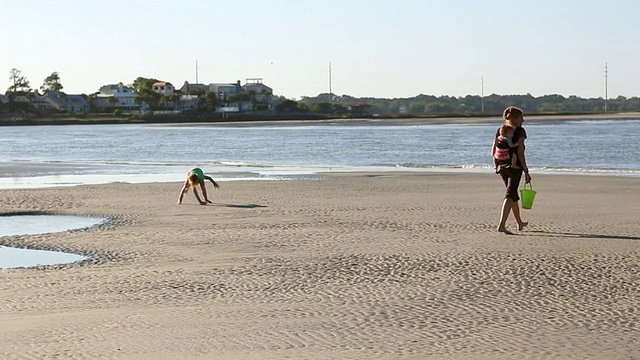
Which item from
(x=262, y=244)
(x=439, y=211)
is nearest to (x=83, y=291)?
(x=262, y=244)

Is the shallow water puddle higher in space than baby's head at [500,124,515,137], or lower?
lower

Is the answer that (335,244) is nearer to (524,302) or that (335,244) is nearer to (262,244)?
(262,244)

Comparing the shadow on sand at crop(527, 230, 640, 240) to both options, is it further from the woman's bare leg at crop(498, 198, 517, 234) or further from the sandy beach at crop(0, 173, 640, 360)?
the woman's bare leg at crop(498, 198, 517, 234)

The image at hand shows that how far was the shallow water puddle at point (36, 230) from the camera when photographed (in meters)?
11.0

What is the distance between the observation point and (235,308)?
816cm

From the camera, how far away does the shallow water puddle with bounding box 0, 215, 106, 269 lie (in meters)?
11.0

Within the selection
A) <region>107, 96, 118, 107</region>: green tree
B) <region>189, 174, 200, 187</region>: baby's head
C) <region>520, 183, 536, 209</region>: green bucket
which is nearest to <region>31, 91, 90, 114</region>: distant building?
<region>107, 96, 118, 107</region>: green tree

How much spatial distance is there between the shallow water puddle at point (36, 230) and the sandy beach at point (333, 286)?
14.6 inches

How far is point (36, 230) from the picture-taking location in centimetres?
1405

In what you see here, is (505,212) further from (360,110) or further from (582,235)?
(360,110)

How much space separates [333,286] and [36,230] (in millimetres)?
6431

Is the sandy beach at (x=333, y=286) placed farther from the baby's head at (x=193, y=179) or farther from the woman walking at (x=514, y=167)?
the baby's head at (x=193, y=179)

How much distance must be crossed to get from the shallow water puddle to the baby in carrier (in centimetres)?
534

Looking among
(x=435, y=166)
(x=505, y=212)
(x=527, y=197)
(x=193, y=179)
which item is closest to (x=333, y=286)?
(x=505, y=212)
